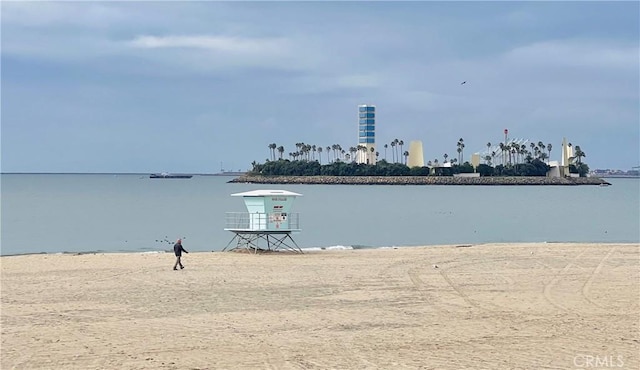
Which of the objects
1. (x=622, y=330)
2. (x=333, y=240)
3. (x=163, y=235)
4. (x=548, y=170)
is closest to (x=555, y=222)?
(x=333, y=240)

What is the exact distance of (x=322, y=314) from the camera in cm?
1531

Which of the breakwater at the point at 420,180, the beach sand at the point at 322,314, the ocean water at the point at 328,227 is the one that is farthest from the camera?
the breakwater at the point at 420,180

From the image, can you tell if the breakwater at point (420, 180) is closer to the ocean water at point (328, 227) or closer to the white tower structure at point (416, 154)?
the white tower structure at point (416, 154)

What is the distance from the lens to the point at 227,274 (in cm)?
2141

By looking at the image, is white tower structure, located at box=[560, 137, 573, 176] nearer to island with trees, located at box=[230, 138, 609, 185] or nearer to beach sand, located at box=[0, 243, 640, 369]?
island with trees, located at box=[230, 138, 609, 185]

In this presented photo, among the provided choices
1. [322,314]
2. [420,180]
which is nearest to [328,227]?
[322,314]

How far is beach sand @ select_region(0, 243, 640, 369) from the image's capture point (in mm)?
11930

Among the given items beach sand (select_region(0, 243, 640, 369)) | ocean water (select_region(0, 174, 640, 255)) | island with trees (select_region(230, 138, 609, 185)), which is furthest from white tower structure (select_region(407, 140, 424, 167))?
beach sand (select_region(0, 243, 640, 369))

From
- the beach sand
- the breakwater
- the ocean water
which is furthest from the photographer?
the breakwater

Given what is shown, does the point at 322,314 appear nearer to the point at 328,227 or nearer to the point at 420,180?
the point at 328,227

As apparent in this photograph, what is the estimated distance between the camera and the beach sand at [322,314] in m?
11.9

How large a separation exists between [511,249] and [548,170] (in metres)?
168

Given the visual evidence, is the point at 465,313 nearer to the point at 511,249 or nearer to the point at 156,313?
the point at 156,313

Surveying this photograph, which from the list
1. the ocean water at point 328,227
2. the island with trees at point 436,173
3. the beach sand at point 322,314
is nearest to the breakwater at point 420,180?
the island with trees at point 436,173
